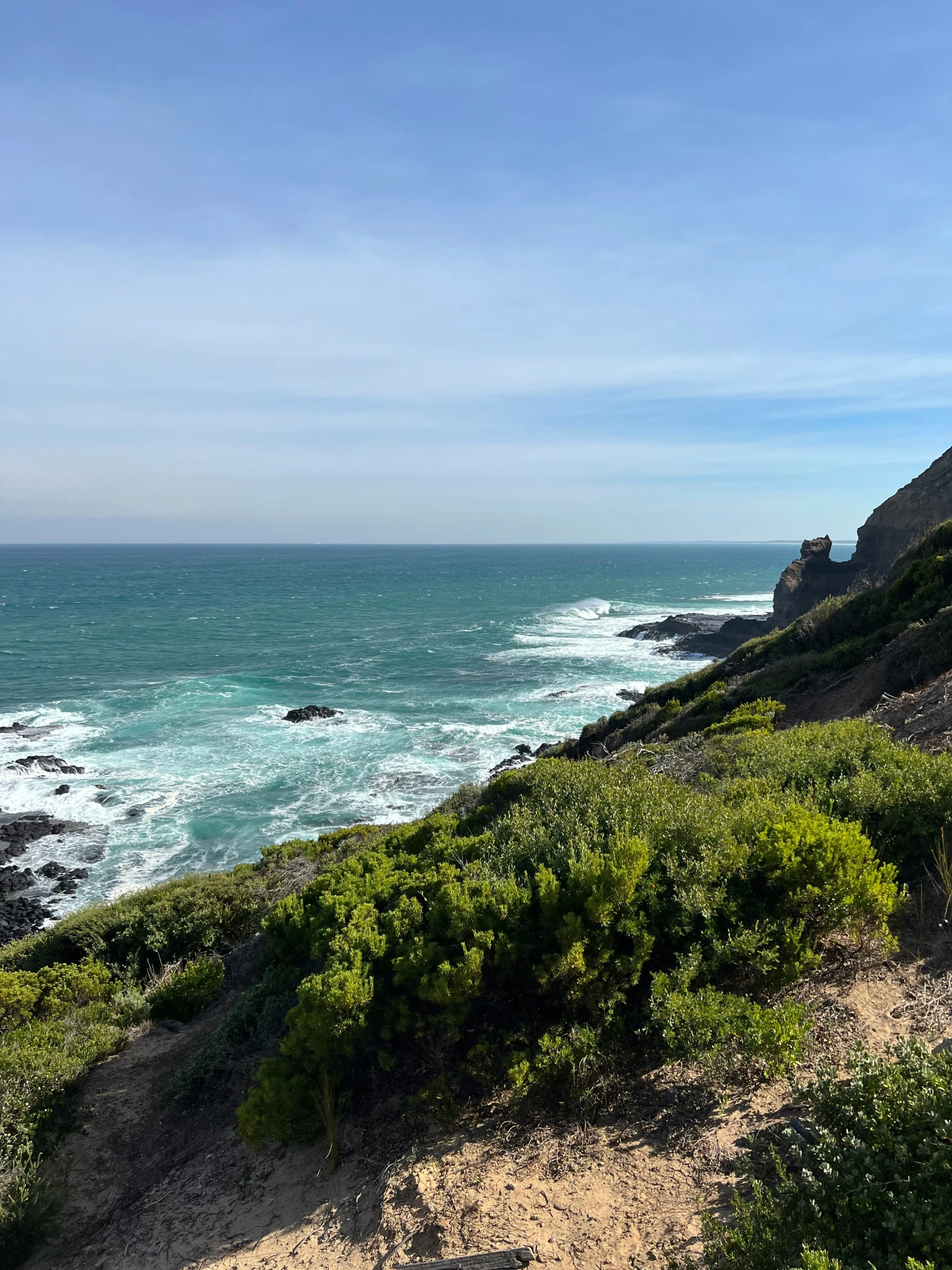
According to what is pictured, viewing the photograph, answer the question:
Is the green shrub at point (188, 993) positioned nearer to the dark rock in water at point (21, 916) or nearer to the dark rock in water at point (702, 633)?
the dark rock in water at point (21, 916)

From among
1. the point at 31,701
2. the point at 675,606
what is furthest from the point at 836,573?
the point at 31,701

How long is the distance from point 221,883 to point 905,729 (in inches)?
485

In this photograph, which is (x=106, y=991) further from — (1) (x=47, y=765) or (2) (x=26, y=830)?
(1) (x=47, y=765)

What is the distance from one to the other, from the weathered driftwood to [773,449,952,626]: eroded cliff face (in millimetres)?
22145

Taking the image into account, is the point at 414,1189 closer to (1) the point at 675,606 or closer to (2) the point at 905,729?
(2) the point at 905,729

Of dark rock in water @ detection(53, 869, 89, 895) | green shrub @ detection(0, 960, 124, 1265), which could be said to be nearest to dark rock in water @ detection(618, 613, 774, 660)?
dark rock in water @ detection(53, 869, 89, 895)

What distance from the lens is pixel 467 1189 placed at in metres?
4.72

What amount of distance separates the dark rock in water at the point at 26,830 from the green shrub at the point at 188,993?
1864cm

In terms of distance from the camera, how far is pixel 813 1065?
4.76 meters

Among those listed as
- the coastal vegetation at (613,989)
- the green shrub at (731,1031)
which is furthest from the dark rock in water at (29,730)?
the green shrub at (731,1031)

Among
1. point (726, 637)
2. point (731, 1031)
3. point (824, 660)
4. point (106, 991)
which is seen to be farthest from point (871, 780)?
point (726, 637)

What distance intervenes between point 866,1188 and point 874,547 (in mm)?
44705

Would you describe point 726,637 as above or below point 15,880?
above

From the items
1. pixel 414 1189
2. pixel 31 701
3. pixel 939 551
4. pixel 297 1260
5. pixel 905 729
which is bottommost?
pixel 31 701
